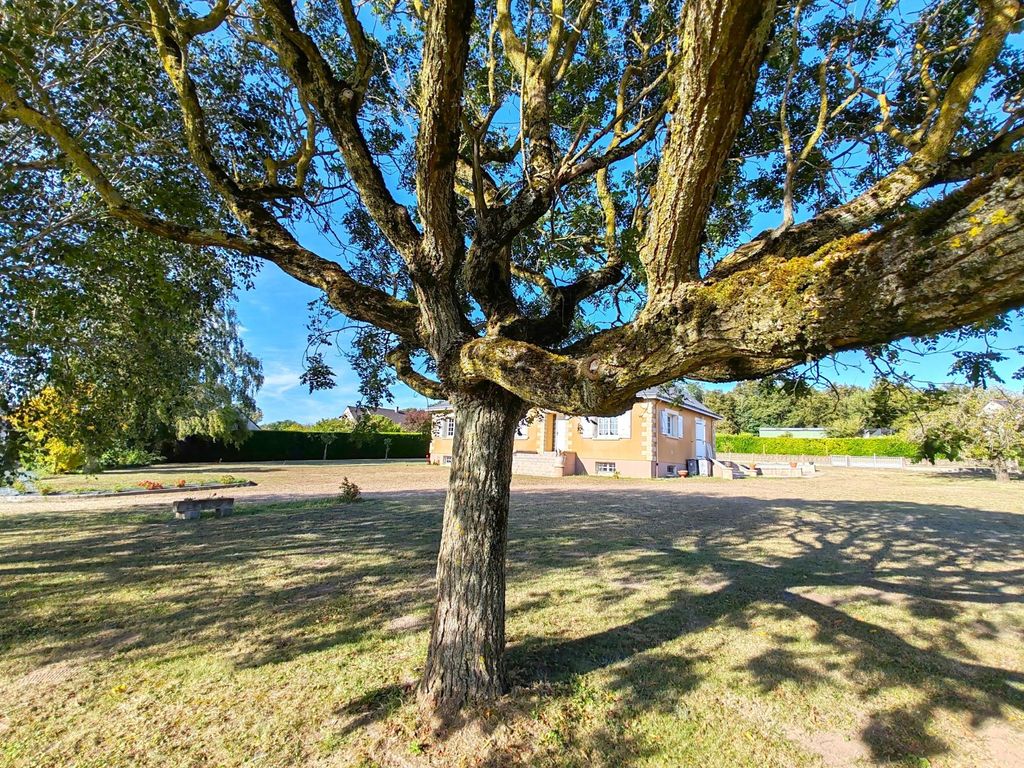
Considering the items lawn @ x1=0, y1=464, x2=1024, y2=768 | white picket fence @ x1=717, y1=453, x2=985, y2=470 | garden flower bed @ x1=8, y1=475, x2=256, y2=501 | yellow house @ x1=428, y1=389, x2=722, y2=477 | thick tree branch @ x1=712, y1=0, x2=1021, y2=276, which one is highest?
thick tree branch @ x1=712, y1=0, x2=1021, y2=276

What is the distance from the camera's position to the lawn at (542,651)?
313 cm

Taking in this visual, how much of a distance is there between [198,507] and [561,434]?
58.4 ft

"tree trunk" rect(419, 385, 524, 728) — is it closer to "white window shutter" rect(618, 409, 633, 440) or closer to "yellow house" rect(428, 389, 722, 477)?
"yellow house" rect(428, 389, 722, 477)

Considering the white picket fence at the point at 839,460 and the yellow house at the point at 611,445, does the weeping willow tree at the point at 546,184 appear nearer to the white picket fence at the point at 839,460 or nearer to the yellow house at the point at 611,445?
the yellow house at the point at 611,445

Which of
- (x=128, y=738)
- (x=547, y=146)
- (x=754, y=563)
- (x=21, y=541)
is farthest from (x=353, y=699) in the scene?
(x=21, y=541)

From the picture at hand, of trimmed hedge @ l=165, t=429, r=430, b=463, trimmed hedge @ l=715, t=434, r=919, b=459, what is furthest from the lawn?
trimmed hedge @ l=715, t=434, r=919, b=459

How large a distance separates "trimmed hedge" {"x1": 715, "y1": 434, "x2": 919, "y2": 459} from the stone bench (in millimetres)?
40923

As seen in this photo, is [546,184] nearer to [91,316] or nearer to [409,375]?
[409,375]

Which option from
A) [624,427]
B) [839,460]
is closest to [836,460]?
[839,460]

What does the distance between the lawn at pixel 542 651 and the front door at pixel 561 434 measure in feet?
53.7

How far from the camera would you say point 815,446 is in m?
Result: 41.1

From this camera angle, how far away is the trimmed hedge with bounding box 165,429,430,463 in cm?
3139

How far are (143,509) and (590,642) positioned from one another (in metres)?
12.8

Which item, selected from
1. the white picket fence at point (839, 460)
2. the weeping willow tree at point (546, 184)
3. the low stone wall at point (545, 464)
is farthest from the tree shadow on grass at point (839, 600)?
the white picket fence at point (839, 460)
